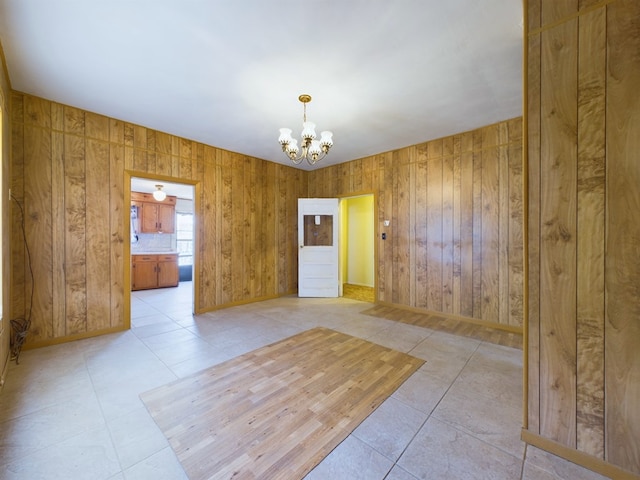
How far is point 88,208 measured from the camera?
312 cm

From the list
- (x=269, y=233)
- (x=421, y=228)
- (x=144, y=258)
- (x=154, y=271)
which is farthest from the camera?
(x=154, y=271)

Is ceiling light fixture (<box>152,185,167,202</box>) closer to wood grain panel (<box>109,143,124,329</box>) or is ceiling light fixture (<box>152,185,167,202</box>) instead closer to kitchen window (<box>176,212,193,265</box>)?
kitchen window (<box>176,212,193,265</box>)

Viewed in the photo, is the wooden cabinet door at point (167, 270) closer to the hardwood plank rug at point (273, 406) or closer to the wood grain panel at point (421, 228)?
the hardwood plank rug at point (273, 406)

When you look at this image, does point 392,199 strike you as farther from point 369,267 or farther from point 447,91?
point 369,267

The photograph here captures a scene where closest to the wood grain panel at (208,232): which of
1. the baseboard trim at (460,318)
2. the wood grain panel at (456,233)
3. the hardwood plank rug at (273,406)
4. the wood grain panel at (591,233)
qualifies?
the hardwood plank rug at (273,406)

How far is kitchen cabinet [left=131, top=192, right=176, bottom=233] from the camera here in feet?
21.4

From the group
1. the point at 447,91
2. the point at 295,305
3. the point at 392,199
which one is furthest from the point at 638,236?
the point at 295,305

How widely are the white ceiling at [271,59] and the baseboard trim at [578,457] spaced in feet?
9.01

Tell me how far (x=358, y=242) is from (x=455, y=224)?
125 inches

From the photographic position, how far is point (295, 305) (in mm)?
4617

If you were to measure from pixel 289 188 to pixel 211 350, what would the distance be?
3.63m

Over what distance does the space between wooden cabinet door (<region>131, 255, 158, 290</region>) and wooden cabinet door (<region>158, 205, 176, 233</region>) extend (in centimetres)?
99

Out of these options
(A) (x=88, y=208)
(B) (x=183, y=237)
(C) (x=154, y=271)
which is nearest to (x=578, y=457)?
(A) (x=88, y=208)

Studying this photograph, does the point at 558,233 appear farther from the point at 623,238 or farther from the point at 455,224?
the point at 455,224
